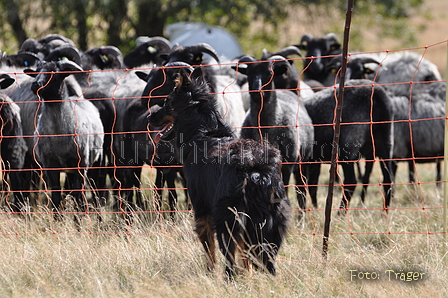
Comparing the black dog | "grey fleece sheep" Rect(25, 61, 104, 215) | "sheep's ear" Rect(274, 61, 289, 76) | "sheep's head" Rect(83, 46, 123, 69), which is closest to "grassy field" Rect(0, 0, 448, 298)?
the black dog

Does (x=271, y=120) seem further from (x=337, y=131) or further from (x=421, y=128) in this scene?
(x=421, y=128)

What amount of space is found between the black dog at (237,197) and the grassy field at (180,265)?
0.71 ft

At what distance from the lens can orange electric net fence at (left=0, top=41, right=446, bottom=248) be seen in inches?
247

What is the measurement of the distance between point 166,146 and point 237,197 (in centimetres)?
296

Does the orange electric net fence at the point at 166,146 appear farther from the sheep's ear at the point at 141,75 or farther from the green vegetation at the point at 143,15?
the green vegetation at the point at 143,15

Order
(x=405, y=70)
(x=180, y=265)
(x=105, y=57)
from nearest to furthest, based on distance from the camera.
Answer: (x=180, y=265), (x=105, y=57), (x=405, y=70)

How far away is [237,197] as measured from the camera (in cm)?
408

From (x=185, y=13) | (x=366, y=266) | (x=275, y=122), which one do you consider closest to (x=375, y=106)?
(x=275, y=122)

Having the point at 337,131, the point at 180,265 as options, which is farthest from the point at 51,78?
the point at 337,131

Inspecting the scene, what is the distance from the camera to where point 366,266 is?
445 cm

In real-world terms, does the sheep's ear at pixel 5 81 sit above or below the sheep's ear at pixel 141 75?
below

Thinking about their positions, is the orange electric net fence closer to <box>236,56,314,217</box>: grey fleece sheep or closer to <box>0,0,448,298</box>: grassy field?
<box>236,56,314,217</box>: grey fleece sheep

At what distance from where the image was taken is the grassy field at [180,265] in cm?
399

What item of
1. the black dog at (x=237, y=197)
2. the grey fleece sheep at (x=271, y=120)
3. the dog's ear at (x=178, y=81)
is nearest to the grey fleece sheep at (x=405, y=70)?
the grey fleece sheep at (x=271, y=120)
